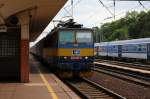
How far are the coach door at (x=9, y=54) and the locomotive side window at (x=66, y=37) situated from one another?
167 inches

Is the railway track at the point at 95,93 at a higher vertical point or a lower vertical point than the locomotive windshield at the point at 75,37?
lower

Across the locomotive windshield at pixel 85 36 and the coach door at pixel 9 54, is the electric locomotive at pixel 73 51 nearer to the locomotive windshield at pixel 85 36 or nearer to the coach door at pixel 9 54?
the locomotive windshield at pixel 85 36

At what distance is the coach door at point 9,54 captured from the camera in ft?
61.3

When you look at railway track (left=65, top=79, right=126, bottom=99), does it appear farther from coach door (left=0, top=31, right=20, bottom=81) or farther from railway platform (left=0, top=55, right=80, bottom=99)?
coach door (left=0, top=31, right=20, bottom=81)

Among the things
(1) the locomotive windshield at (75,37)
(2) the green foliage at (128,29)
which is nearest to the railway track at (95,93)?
(1) the locomotive windshield at (75,37)

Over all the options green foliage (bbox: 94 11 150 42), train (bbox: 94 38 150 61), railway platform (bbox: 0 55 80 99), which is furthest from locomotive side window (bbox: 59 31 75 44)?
green foliage (bbox: 94 11 150 42)

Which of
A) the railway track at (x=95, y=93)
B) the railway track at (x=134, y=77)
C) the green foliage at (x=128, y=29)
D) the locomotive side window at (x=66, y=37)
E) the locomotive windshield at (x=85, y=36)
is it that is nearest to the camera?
the railway track at (x=95, y=93)

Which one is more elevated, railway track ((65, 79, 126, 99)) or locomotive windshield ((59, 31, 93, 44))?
locomotive windshield ((59, 31, 93, 44))

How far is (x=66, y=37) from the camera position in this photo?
22.9 metres

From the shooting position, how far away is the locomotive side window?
2277 centimetres

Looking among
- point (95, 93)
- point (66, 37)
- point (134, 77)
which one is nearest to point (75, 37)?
point (66, 37)

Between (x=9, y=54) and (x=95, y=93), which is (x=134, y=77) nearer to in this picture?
(x=95, y=93)

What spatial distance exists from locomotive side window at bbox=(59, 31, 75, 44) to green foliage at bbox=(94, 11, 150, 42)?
167 ft

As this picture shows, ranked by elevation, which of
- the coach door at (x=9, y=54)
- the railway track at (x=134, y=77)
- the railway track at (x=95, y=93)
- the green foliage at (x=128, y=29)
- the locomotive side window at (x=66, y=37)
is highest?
the green foliage at (x=128, y=29)
